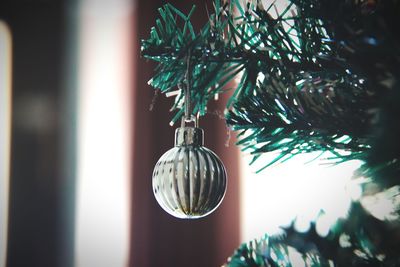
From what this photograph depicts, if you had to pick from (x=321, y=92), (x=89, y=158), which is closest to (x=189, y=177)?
(x=321, y=92)

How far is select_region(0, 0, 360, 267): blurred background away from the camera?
972 millimetres

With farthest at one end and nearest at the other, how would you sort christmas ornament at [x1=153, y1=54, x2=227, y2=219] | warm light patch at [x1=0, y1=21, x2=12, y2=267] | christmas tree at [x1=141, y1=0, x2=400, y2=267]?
1. warm light patch at [x1=0, y1=21, x2=12, y2=267]
2. christmas ornament at [x1=153, y1=54, x2=227, y2=219]
3. christmas tree at [x1=141, y1=0, x2=400, y2=267]

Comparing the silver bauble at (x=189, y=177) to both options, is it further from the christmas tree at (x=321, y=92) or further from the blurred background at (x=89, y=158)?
the blurred background at (x=89, y=158)

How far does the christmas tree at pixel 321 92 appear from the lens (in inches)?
8.3

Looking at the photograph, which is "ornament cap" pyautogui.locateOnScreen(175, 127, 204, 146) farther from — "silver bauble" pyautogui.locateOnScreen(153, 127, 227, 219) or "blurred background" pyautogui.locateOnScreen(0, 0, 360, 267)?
"blurred background" pyautogui.locateOnScreen(0, 0, 360, 267)

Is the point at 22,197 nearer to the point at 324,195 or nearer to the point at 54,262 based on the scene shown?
the point at 54,262

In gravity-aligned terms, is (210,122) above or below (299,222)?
above

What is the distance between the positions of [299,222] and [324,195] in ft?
0.29

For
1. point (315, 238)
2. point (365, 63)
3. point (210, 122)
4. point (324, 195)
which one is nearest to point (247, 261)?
point (315, 238)

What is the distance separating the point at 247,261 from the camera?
26cm

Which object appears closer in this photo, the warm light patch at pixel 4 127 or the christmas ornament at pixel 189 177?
the christmas ornament at pixel 189 177

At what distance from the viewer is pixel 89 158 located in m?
1.02

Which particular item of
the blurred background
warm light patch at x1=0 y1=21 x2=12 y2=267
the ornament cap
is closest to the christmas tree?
the ornament cap

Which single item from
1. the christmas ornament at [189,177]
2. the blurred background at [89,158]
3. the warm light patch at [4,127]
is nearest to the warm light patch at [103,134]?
the blurred background at [89,158]
